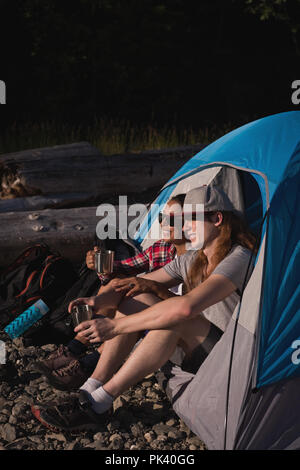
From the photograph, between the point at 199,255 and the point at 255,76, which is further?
the point at 255,76

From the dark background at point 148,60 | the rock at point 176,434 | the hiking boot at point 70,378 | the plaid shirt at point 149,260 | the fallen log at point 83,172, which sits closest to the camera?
the rock at point 176,434

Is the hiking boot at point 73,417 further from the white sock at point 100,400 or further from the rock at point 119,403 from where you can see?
the rock at point 119,403

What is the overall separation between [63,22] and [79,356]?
403 inches

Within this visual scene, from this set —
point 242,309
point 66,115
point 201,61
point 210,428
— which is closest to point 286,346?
point 242,309

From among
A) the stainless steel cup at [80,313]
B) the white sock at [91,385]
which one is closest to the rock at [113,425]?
the white sock at [91,385]

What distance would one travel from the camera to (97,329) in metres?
3.20

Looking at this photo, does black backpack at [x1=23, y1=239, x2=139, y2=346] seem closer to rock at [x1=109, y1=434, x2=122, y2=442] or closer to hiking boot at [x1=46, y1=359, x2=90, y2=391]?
hiking boot at [x1=46, y1=359, x2=90, y2=391]

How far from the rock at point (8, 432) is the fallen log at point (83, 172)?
156 inches

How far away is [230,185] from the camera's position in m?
4.63

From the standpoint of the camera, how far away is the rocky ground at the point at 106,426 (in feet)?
11.1

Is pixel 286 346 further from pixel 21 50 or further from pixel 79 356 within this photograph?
pixel 21 50

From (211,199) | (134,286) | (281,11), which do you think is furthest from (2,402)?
(281,11)

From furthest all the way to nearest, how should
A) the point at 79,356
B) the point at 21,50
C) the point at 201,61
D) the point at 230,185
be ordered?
the point at 201,61 < the point at 21,50 < the point at 230,185 < the point at 79,356
